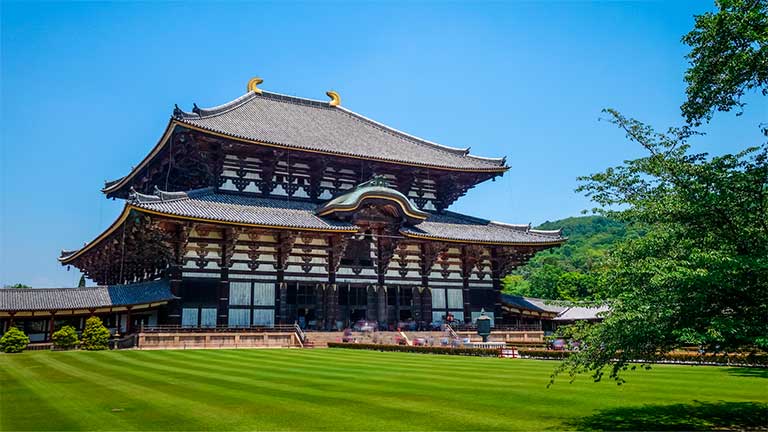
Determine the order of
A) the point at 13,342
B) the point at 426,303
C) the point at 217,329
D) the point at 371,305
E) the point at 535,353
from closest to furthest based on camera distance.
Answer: the point at 535,353, the point at 13,342, the point at 217,329, the point at 371,305, the point at 426,303

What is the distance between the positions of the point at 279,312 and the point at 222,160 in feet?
35.5

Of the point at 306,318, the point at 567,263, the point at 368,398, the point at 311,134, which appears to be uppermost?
the point at 311,134

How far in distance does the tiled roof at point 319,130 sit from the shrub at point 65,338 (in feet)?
43.6

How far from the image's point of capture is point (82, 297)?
3597 cm

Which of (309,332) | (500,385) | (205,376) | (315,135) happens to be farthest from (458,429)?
(315,135)

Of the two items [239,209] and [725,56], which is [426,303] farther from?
[725,56]

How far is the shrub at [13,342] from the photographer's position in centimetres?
2941

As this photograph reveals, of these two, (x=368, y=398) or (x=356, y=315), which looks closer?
(x=368, y=398)

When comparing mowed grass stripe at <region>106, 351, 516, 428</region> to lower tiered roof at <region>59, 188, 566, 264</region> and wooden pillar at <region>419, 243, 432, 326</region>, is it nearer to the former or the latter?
lower tiered roof at <region>59, 188, 566, 264</region>

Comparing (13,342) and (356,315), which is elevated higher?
(356,315)

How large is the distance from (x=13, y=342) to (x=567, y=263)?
99345 millimetres

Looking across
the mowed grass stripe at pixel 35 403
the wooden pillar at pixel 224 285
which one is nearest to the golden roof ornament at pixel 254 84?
the wooden pillar at pixel 224 285

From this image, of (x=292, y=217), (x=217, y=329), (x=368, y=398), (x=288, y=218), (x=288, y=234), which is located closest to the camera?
(x=368, y=398)

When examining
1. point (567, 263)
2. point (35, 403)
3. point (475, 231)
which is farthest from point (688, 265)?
point (567, 263)
